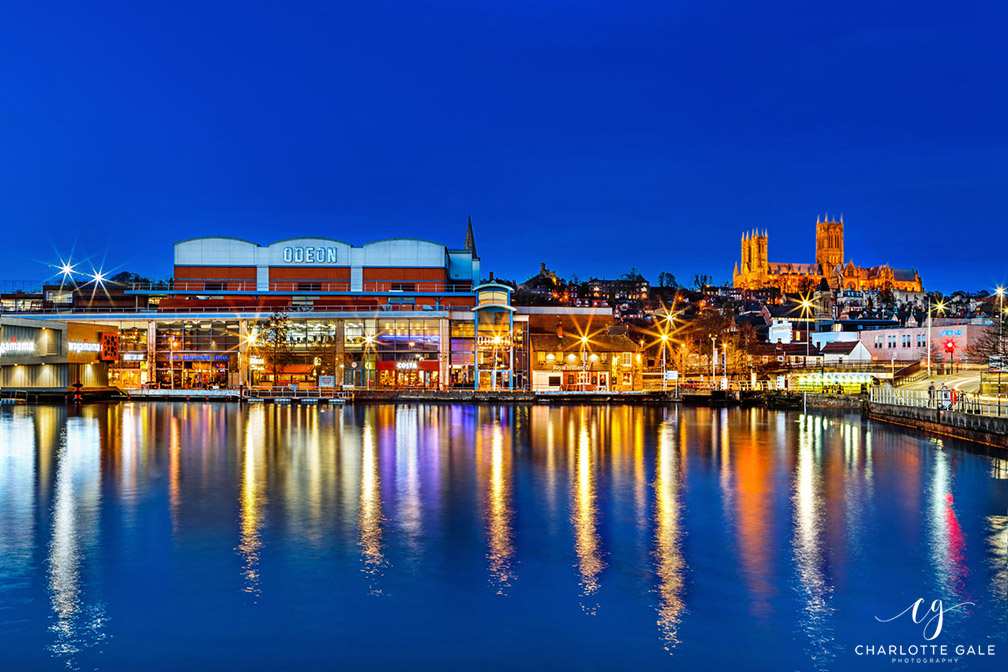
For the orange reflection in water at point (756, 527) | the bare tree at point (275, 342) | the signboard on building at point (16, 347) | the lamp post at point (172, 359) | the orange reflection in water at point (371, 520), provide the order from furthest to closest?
the lamp post at point (172, 359)
the bare tree at point (275, 342)
the signboard on building at point (16, 347)
the orange reflection in water at point (371, 520)
the orange reflection in water at point (756, 527)

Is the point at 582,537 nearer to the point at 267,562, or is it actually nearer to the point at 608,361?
the point at 267,562

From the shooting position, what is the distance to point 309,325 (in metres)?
82.3

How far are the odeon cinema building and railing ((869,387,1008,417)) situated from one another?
3714 centimetres

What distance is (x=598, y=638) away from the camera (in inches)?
464

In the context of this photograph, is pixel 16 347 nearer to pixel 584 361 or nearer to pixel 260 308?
pixel 260 308

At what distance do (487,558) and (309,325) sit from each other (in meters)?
69.4

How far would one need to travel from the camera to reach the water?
11516 mm

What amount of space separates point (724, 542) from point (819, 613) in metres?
4.56

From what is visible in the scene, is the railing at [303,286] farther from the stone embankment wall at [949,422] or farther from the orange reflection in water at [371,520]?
the orange reflection in water at [371,520]

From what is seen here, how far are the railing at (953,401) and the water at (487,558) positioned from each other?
8850 millimetres

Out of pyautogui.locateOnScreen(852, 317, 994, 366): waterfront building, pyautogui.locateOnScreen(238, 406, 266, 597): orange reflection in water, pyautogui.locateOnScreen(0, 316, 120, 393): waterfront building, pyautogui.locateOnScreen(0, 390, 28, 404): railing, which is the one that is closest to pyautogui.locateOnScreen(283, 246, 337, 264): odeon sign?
pyautogui.locateOnScreen(0, 316, 120, 393): waterfront building

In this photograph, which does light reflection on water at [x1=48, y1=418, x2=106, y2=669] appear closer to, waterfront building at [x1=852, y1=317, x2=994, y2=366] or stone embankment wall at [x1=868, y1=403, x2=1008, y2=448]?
stone embankment wall at [x1=868, y1=403, x2=1008, y2=448]

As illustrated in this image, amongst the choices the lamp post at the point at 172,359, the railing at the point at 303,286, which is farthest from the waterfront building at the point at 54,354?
the railing at the point at 303,286

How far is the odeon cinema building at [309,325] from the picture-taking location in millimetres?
80062
